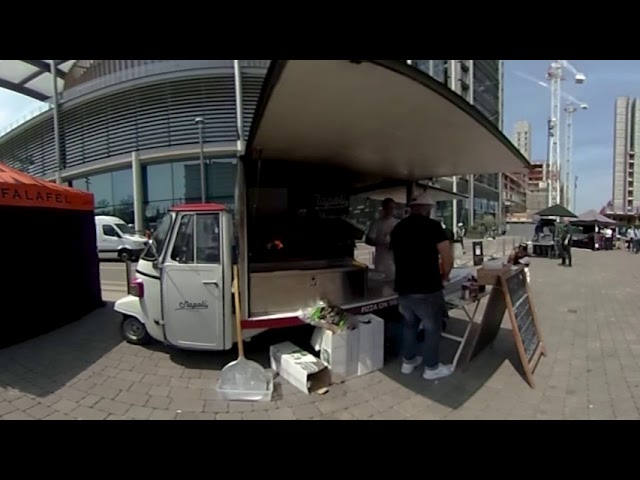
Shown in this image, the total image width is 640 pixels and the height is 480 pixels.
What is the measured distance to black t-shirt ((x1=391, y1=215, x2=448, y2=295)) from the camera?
3484 millimetres

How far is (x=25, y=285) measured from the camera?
5047mm

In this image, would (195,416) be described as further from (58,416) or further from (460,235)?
(460,235)

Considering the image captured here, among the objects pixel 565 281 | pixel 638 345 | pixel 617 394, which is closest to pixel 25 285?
pixel 617 394

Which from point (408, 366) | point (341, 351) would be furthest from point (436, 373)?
point (341, 351)

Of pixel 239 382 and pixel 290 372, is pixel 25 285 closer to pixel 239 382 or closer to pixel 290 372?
pixel 239 382

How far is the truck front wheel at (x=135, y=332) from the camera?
467 centimetres

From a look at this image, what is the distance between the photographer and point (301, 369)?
3373 millimetres

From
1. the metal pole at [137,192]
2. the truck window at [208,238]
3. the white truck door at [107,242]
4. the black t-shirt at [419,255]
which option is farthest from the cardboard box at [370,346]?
the metal pole at [137,192]

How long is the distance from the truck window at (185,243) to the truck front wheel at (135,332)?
1498 mm

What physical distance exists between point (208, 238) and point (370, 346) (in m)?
2.20
